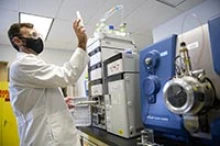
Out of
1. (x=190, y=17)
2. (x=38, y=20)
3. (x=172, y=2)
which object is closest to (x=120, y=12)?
(x=172, y=2)

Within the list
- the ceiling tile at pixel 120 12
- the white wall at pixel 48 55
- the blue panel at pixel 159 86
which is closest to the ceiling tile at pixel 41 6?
the ceiling tile at pixel 120 12

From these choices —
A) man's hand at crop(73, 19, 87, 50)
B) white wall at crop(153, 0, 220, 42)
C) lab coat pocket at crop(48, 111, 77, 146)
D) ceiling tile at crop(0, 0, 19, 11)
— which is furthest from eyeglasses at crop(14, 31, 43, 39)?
white wall at crop(153, 0, 220, 42)

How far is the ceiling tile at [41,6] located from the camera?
2400mm

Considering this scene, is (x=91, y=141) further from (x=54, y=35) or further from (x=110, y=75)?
(x=54, y=35)

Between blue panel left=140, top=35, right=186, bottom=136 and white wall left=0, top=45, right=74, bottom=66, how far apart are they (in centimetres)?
371

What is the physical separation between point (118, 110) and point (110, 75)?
254 mm

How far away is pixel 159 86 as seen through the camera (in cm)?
87

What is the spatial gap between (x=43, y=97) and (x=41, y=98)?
0.01 m

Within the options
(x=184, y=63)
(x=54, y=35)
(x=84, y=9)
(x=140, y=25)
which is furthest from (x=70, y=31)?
(x=184, y=63)

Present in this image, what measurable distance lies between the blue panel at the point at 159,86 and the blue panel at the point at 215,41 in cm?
19

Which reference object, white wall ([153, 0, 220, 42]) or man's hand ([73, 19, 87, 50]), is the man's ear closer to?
man's hand ([73, 19, 87, 50])

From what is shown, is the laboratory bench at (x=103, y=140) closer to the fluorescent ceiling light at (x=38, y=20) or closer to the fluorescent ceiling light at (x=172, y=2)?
the fluorescent ceiling light at (x=38, y=20)

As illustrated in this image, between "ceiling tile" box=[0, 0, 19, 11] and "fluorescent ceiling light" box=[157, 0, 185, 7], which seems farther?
"fluorescent ceiling light" box=[157, 0, 185, 7]

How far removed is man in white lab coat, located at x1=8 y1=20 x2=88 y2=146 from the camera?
1038 millimetres
